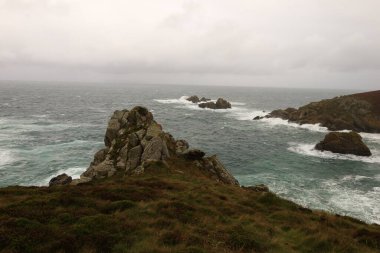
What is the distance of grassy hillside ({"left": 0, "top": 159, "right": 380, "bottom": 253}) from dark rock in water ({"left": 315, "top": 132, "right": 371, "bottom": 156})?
52.3 meters

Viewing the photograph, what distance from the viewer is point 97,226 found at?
15125 millimetres

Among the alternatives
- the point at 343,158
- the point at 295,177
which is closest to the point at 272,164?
the point at 295,177

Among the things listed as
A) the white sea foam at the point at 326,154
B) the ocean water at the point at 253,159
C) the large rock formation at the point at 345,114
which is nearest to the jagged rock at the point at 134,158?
the ocean water at the point at 253,159

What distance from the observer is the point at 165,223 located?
55.3ft

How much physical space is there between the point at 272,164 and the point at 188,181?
31.9 m

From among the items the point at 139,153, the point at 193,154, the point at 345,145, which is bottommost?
the point at 345,145

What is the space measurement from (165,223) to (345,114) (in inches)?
4300

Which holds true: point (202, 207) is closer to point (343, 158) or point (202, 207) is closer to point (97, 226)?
point (97, 226)

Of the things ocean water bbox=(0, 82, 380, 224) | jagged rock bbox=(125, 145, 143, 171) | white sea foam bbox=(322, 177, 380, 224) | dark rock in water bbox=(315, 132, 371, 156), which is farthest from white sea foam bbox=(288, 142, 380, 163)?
jagged rock bbox=(125, 145, 143, 171)

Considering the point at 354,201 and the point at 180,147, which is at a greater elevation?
the point at 180,147

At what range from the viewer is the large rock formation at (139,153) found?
37.3m

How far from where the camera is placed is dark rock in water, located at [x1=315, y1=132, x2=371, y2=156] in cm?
6938

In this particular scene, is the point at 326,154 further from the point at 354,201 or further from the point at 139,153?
the point at 139,153

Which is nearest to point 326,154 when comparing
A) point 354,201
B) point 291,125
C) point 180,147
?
point 354,201
